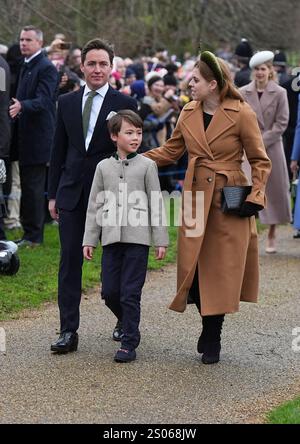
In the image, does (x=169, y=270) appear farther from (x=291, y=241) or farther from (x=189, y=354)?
(x=189, y=354)

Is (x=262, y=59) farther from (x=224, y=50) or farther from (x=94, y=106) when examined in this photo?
(x=224, y=50)

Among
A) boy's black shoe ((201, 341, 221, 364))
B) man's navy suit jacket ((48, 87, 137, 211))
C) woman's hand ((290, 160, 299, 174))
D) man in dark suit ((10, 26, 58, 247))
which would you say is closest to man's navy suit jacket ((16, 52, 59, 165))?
man in dark suit ((10, 26, 58, 247))

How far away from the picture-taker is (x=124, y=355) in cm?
705

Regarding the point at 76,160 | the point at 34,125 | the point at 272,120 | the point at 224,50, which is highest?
the point at 224,50

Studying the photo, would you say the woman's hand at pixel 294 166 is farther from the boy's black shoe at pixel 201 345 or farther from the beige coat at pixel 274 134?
the boy's black shoe at pixel 201 345

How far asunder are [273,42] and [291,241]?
72.1 feet

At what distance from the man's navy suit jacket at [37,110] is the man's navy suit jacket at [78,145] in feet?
11.8

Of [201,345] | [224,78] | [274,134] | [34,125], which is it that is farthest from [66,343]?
[274,134]

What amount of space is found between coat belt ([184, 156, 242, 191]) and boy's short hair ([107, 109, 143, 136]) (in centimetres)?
42

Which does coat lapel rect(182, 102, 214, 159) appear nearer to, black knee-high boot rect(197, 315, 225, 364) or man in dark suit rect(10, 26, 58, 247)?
black knee-high boot rect(197, 315, 225, 364)

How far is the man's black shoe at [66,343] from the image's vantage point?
23.8 feet

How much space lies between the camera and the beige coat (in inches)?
453

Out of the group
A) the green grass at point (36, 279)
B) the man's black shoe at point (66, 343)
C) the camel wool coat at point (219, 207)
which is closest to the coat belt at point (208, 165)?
the camel wool coat at point (219, 207)

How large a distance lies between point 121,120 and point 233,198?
34.2 inches
